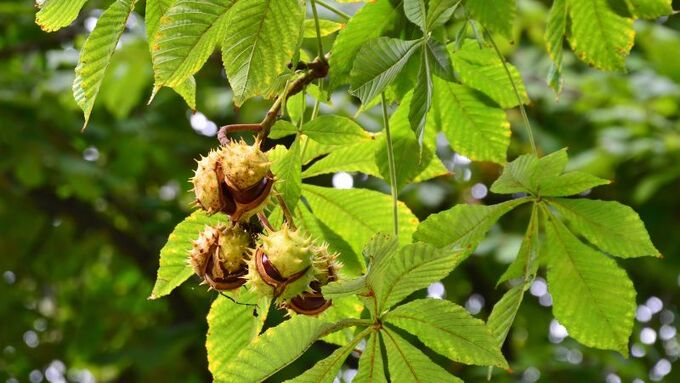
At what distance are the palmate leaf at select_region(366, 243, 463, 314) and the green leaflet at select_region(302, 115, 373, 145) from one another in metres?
0.31

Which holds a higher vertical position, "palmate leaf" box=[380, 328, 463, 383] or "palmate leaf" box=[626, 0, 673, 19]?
"palmate leaf" box=[626, 0, 673, 19]

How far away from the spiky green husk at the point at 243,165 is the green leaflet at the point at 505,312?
1.18 ft

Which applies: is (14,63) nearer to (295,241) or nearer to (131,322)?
(131,322)

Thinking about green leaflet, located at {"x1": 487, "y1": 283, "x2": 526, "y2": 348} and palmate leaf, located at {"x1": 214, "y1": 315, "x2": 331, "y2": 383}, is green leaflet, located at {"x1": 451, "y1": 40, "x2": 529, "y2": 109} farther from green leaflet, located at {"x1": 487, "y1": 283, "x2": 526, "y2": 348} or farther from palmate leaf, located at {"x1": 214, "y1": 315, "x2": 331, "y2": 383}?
palmate leaf, located at {"x1": 214, "y1": 315, "x2": 331, "y2": 383}

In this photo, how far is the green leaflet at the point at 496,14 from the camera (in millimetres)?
1366

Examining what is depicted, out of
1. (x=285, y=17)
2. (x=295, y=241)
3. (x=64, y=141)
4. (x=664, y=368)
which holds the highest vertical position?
(x=285, y=17)

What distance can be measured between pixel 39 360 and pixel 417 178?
4205 mm

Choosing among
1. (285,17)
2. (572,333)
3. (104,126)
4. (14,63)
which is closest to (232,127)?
(285,17)

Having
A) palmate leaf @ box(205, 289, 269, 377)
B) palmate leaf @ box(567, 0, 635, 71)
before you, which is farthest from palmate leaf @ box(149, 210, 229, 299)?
palmate leaf @ box(567, 0, 635, 71)

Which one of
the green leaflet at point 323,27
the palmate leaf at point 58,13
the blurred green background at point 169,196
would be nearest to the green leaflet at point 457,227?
the green leaflet at point 323,27

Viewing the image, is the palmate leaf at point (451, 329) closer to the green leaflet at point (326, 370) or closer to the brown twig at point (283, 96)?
the green leaflet at point (326, 370)

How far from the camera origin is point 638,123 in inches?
155

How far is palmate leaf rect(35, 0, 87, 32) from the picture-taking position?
3.77ft

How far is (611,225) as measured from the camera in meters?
1.32
